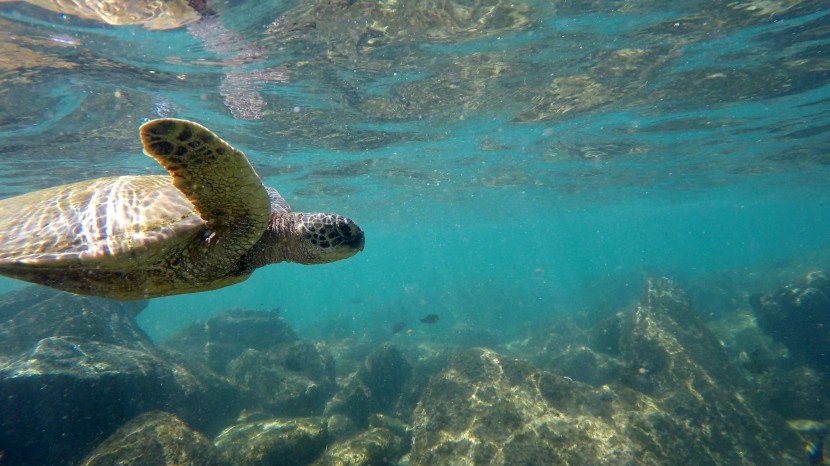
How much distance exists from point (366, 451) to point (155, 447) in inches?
148

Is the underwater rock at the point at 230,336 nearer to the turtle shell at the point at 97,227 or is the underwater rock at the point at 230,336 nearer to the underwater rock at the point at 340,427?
the underwater rock at the point at 340,427

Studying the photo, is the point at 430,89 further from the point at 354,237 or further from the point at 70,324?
the point at 70,324

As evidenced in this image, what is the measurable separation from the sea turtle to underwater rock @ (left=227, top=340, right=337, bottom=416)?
8.97 meters

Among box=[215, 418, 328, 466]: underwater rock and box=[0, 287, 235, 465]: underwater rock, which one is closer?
box=[0, 287, 235, 465]: underwater rock

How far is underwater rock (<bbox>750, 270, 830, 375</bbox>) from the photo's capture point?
12.3 metres

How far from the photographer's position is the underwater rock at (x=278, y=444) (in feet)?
25.6

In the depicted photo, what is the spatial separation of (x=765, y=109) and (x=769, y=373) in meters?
10.8

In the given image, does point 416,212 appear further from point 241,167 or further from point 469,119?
point 241,167

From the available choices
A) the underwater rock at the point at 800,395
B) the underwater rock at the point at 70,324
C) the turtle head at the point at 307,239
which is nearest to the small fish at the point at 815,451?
the underwater rock at the point at 800,395

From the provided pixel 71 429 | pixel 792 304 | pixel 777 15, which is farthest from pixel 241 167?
pixel 792 304

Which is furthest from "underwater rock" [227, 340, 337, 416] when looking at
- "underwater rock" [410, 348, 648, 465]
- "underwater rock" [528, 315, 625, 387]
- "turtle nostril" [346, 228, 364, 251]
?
"turtle nostril" [346, 228, 364, 251]

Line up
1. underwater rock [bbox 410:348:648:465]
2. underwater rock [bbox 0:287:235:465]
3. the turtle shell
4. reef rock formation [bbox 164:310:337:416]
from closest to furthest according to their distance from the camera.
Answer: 1. the turtle shell
2. underwater rock [bbox 410:348:648:465]
3. underwater rock [bbox 0:287:235:465]
4. reef rock formation [bbox 164:310:337:416]

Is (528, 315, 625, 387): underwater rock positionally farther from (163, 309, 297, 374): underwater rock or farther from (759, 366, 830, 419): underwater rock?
(163, 309, 297, 374): underwater rock

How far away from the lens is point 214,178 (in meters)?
3.03
